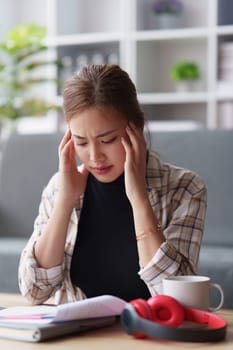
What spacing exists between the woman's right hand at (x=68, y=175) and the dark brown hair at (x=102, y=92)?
3.0 inches

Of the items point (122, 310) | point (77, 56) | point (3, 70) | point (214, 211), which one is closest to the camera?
point (122, 310)

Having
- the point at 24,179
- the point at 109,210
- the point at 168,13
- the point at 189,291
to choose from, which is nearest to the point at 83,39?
the point at 168,13

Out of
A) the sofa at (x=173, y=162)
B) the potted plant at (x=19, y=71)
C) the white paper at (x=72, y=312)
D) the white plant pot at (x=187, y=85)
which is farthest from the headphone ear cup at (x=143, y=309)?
the white plant pot at (x=187, y=85)

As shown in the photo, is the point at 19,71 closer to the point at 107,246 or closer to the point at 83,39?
the point at 83,39

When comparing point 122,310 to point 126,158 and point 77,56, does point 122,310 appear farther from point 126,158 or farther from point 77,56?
point 77,56

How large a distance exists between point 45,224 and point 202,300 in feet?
1.84

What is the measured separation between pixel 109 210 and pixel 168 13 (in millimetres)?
3068

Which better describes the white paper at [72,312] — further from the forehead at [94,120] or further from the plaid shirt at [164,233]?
the forehead at [94,120]

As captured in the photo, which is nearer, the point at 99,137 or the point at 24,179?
the point at 99,137

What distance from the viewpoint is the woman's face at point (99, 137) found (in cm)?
159

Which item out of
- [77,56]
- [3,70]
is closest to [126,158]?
[3,70]

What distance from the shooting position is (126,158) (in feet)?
5.40

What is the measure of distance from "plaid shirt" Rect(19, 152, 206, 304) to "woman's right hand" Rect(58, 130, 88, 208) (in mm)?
65

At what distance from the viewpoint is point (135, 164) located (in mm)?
1651
